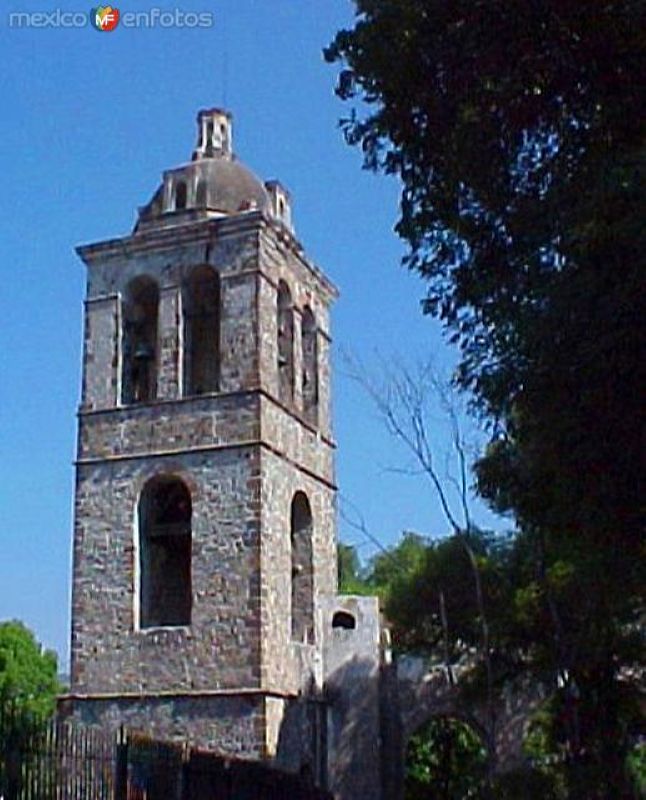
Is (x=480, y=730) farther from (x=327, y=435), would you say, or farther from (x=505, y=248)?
(x=505, y=248)

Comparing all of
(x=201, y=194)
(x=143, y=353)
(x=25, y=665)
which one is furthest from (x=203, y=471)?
(x=25, y=665)

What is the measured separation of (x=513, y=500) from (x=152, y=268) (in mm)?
12817

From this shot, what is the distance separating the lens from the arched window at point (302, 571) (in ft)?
75.7

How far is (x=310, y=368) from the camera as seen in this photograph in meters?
25.0

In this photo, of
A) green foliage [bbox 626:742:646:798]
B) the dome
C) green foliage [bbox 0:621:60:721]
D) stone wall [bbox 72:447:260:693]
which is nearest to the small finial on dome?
the dome

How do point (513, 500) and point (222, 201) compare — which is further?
point (222, 201)

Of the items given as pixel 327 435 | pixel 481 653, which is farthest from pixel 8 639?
pixel 481 653

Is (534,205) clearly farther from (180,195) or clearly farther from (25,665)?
(25,665)

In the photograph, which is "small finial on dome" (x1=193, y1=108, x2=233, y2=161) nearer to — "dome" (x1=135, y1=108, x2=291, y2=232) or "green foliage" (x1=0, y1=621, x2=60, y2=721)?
"dome" (x1=135, y1=108, x2=291, y2=232)

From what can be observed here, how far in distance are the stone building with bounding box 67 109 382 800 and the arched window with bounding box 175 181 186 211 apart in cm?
3

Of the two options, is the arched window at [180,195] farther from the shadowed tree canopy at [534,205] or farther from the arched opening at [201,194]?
the shadowed tree canopy at [534,205]

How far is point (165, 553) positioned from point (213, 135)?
8.43 meters

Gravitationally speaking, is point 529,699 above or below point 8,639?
below

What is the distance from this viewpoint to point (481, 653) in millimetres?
22031
